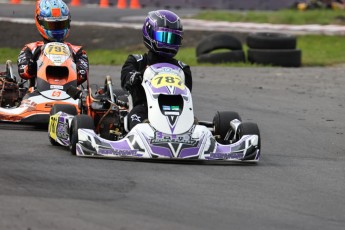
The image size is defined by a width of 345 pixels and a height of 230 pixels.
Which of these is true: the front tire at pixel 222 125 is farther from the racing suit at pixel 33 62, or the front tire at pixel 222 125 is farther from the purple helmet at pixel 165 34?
the racing suit at pixel 33 62

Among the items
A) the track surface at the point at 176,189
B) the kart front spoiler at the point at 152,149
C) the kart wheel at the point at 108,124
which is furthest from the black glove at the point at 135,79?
the track surface at the point at 176,189

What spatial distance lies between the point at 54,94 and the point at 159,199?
4396 mm

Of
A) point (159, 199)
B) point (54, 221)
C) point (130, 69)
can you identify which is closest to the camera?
point (54, 221)

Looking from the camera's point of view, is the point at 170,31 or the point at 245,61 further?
the point at 245,61

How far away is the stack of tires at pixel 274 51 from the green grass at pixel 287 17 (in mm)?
7715

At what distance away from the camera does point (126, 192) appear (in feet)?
21.5

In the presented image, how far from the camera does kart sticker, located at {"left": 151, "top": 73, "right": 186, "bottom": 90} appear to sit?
841cm

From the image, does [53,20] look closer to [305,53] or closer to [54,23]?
[54,23]

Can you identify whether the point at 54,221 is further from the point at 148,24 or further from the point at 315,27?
the point at 315,27

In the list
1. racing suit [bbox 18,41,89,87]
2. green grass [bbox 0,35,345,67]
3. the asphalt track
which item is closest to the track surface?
the asphalt track

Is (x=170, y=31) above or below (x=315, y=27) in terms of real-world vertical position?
above

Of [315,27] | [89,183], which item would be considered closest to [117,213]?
[89,183]

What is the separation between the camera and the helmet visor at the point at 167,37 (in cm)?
882

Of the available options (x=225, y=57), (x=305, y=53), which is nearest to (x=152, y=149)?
(x=225, y=57)
